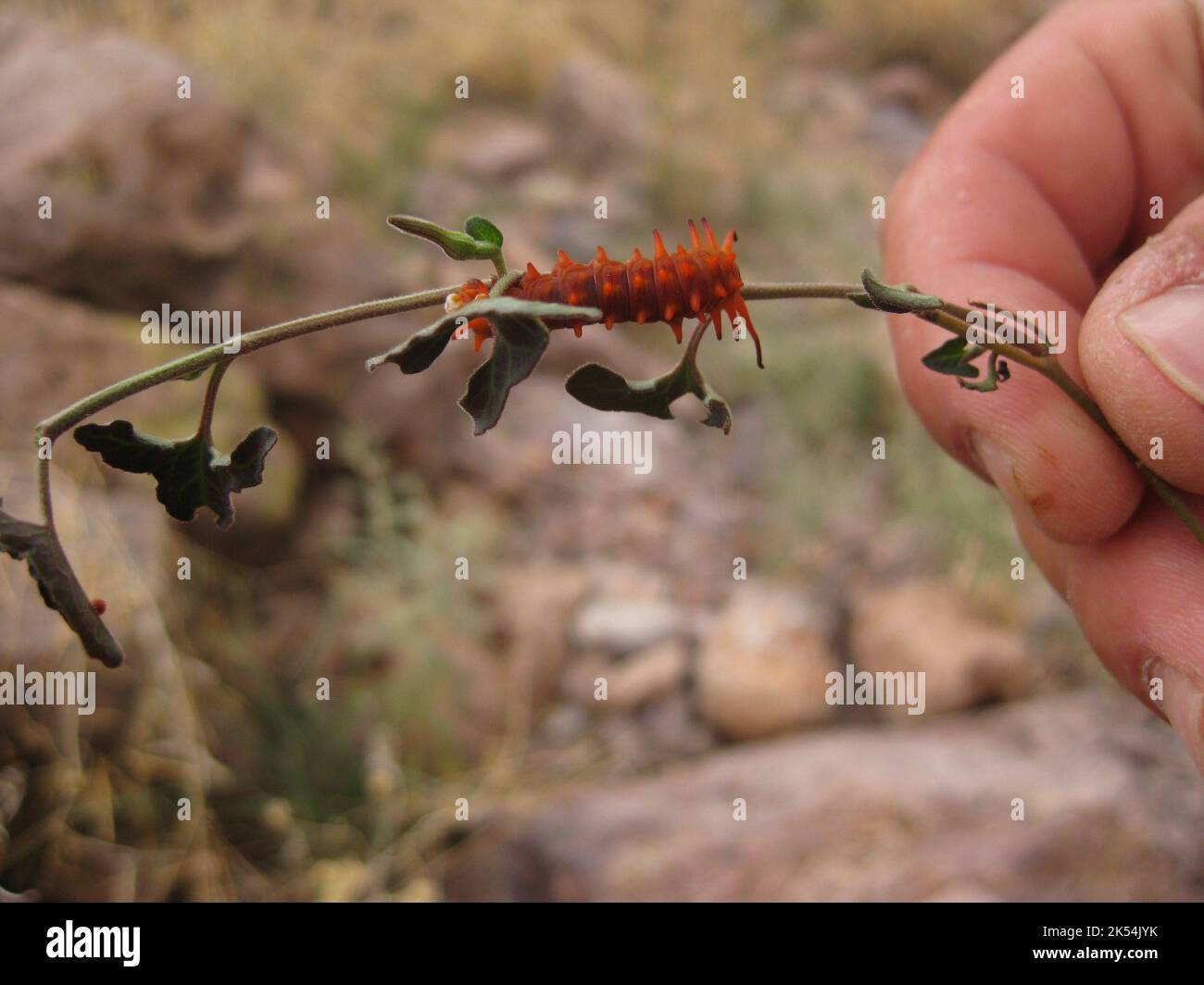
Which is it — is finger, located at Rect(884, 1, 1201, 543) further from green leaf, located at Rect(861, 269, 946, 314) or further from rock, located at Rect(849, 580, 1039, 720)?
rock, located at Rect(849, 580, 1039, 720)

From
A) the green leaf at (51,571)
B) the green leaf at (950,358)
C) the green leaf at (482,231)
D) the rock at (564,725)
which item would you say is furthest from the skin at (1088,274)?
the rock at (564,725)

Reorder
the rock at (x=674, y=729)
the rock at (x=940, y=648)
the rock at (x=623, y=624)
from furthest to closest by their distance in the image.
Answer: the rock at (x=623, y=624) < the rock at (x=674, y=729) < the rock at (x=940, y=648)

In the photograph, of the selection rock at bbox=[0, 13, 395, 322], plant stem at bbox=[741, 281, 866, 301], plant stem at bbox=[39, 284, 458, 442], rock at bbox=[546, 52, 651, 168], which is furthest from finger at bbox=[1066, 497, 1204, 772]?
rock at bbox=[546, 52, 651, 168]

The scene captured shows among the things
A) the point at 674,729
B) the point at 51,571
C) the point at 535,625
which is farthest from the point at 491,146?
the point at 51,571

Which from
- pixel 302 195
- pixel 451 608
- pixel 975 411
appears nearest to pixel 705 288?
pixel 975 411

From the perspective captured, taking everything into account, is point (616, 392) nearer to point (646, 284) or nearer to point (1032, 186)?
point (646, 284)

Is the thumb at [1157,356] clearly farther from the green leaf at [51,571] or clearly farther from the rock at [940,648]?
the rock at [940,648]
